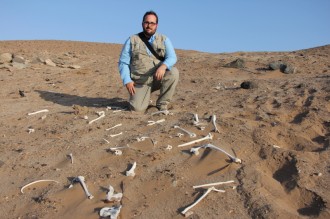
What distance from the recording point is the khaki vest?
4977mm

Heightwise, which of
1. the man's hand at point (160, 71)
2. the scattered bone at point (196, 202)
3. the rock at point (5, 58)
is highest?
the man's hand at point (160, 71)

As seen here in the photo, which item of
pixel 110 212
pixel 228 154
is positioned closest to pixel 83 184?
pixel 110 212

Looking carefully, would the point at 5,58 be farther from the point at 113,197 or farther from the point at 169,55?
the point at 113,197

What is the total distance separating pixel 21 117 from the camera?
502 cm

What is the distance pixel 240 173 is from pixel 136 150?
0.94m

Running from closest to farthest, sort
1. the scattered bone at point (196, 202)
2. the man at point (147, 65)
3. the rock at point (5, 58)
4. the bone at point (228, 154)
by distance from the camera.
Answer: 1. the scattered bone at point (196, 202)
2. the bone at point (228, 154)
3. the man at point (147, 65)
4. the rock at point (5, 58)

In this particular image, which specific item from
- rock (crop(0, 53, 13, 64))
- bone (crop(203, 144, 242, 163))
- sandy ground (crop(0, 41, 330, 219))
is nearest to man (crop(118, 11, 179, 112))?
sandy ground (crop(0, 41, 330, 219))

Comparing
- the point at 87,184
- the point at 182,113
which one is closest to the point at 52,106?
the point at 182,113

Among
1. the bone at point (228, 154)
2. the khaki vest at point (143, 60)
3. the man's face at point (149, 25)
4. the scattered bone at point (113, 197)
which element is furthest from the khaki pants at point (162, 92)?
the scattered bone at point (113, 197)

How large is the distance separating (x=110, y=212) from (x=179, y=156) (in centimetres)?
90

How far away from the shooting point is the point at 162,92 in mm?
5211

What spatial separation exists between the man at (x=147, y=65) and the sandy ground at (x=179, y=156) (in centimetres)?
27

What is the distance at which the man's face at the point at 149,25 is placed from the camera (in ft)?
15.7

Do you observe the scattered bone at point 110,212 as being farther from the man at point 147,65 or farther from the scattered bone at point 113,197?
the man at point 147,65
